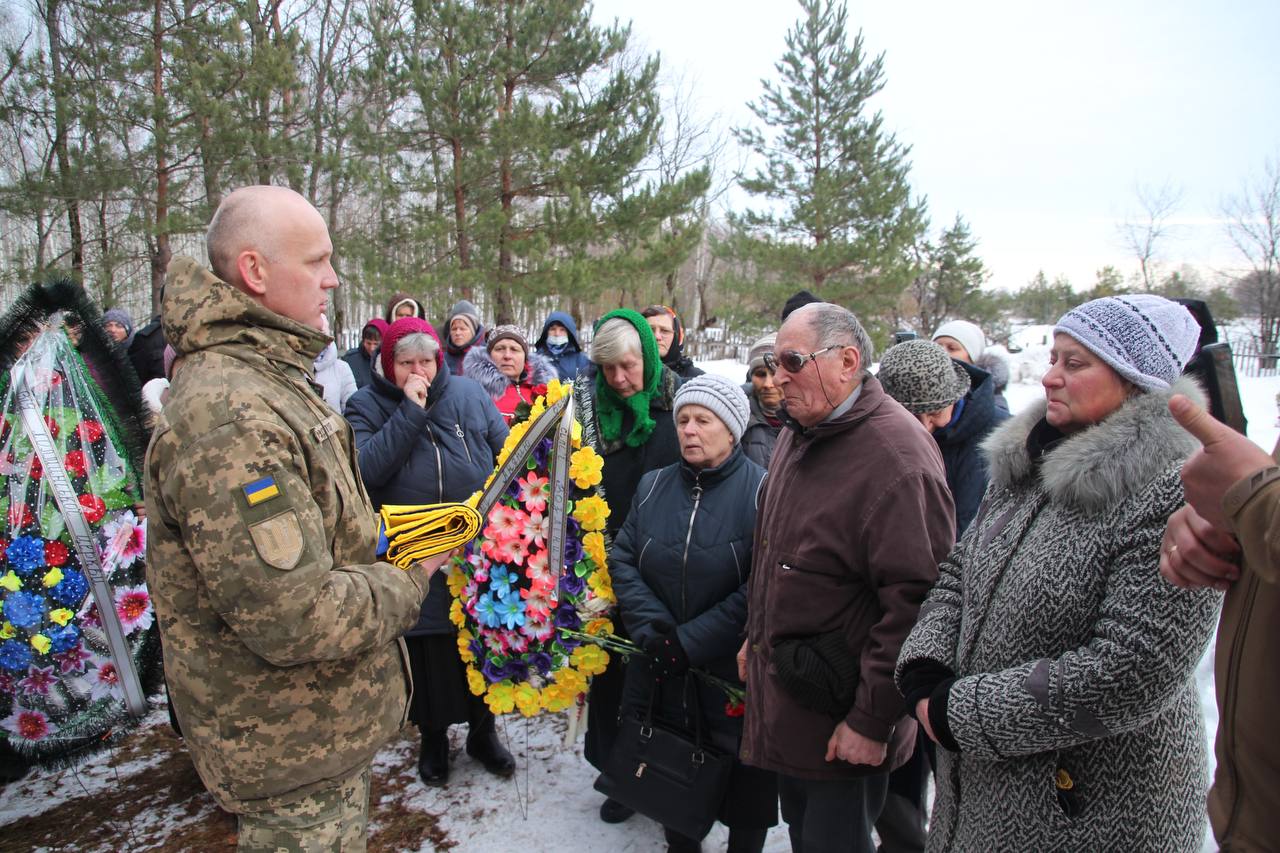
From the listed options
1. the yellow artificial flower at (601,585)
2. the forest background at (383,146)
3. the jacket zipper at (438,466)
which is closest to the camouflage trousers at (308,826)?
the yellow artificial flower at (601,585)

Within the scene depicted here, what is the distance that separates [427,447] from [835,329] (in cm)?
201

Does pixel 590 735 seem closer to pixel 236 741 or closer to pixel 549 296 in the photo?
pixel 236 741

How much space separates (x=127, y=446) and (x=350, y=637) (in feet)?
6.47

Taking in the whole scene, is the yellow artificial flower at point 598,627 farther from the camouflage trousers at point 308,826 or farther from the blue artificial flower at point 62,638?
the blue artificial flower at point 62,638

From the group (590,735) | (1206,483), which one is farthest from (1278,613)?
(590,735)

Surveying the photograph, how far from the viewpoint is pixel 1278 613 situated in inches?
45.6

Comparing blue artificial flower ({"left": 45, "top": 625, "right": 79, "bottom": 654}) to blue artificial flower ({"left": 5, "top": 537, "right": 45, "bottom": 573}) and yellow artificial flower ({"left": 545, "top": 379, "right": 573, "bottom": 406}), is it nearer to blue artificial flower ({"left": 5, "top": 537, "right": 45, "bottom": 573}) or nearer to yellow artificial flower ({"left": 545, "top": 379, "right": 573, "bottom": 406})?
blue artificial flower ({"left": 5, "top": 537, "right": 45, "bottom": 573})

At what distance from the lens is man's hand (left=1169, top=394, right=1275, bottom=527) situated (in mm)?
1114

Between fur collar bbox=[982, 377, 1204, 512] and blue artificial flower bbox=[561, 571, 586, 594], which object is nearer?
fur collar bbox=[982, 377, 1204, 512]

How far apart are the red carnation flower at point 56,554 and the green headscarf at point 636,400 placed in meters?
2.07

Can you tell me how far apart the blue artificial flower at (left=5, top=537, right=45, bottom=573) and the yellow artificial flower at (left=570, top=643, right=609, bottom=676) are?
195cm

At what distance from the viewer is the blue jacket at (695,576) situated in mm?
2686

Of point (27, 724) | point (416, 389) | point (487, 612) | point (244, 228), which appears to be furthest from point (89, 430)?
point (244, 228)

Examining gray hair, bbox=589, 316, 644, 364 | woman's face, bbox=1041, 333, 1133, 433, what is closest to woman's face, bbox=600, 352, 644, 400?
gray hair, bbox=589, 316, 644, 364
